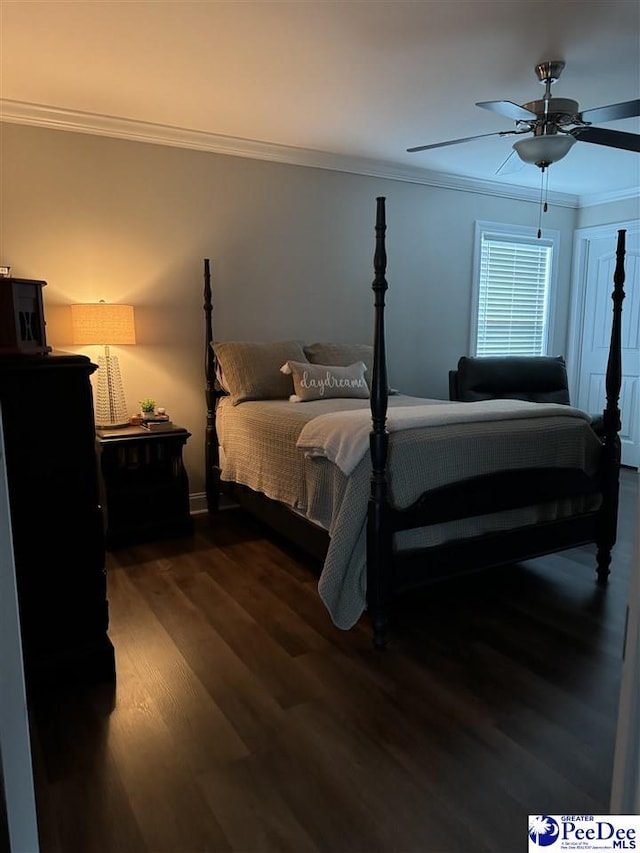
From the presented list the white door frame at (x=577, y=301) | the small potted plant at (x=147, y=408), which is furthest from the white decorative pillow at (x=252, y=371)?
the white door frame at (x=577, y=301)

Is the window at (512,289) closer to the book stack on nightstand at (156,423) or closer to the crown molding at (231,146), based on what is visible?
the crown molding at (231,146)

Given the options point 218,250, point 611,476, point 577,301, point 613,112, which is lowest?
point 611,476

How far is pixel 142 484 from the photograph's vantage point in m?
3.53

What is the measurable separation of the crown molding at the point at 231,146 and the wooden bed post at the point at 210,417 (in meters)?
0.76

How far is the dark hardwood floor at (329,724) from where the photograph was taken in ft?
4.83

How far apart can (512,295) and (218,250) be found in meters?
2.94

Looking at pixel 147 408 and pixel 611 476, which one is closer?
pixel 611 476

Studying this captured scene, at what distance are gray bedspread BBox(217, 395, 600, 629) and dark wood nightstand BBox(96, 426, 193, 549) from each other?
0.58 meters

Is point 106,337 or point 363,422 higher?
point 106,337

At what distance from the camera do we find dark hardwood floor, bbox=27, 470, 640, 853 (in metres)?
1.47

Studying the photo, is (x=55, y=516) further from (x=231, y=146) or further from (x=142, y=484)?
(x=231, y=146)

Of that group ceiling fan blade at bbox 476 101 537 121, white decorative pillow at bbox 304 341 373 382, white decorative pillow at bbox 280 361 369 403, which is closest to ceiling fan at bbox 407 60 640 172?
ceiling fan blade at bbox 476 101 537 121

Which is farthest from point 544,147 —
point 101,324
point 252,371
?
point 101,324

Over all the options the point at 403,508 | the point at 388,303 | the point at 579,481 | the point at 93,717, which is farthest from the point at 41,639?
the point at 388,303
